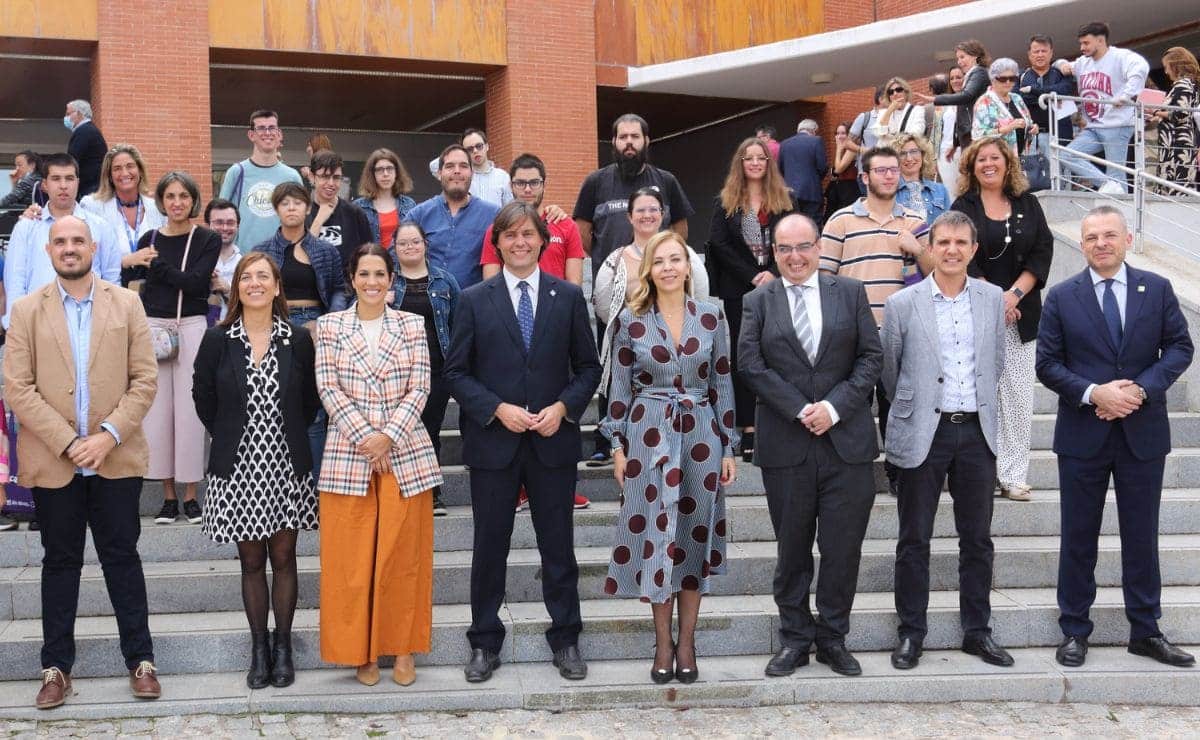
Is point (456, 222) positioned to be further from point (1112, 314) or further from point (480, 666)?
point (1112, 314)

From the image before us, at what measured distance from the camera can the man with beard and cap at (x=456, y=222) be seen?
22.5 ft

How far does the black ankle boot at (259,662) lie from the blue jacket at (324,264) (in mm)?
1839

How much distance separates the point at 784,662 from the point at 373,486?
1.97m

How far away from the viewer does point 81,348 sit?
5188 millimetres

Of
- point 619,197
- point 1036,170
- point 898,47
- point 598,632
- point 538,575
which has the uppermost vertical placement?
point 898,47

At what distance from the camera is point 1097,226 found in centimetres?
548

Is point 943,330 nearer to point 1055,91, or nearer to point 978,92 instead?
point 978,92

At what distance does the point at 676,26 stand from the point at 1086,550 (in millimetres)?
12817

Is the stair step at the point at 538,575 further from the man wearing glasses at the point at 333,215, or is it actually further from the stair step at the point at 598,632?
the man wearing glasses at the point at 333,215

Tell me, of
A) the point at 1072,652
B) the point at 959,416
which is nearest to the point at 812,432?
the point at 959,416

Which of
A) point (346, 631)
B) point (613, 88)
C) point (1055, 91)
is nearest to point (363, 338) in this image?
point (346, 631)

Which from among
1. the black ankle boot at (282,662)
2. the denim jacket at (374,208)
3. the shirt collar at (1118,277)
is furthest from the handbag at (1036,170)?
the black ankle boot at (282,662)

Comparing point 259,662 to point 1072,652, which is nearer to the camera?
point 259,662

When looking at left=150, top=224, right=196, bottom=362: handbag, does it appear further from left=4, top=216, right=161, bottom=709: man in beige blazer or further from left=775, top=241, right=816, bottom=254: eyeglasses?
left=775, top=241, right=816, bottom=254: eyeglasses
